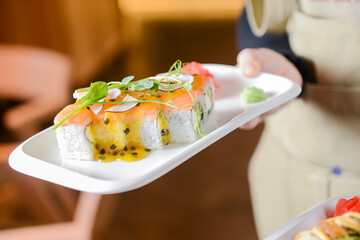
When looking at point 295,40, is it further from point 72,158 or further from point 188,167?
point 188,167

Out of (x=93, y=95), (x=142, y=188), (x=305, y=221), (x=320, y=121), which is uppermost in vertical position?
(x=93, y=95)

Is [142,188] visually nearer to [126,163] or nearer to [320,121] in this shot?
[320,121]

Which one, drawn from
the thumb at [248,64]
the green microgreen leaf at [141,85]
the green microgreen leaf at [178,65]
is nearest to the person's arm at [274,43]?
the thumb at [248,64]

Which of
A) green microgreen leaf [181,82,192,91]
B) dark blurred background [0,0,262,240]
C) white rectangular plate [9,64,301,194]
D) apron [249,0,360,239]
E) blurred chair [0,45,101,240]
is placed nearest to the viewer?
white rectangular plate [9,64,301,194]

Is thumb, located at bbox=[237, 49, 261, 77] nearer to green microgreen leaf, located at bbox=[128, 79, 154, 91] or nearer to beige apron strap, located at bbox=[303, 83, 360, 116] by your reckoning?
beige apron strap, located at bbox=[303, 83, 360, 116]

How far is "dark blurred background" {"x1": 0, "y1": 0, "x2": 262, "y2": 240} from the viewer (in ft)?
6.88

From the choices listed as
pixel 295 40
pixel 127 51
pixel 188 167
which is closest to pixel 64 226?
pixel 295 40

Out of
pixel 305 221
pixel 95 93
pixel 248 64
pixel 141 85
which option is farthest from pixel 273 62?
pixel 305 221

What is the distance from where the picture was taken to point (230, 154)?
3.62 meters

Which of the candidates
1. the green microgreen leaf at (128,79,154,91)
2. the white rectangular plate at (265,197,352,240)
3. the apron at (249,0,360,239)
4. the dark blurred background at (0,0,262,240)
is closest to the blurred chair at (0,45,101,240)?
the dark blurred background at (0,0,262,240)

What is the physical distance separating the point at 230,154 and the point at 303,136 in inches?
85.7

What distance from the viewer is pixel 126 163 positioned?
0.96 meters

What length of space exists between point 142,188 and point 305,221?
253 cm

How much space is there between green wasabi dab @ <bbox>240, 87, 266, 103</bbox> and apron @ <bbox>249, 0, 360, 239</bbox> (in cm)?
24
